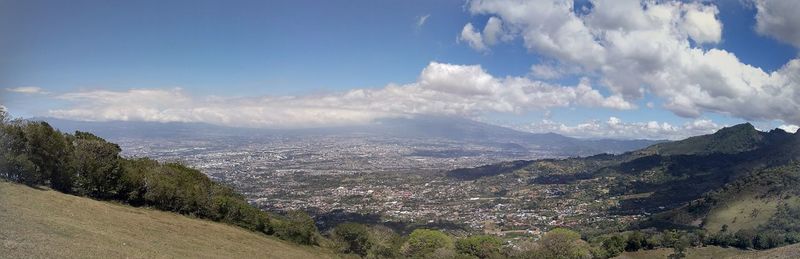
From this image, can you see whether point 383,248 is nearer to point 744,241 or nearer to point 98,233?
point 98,233

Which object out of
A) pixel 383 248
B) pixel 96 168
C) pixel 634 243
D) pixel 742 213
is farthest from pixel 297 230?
pixel 742 213

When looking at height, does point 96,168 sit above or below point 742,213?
above

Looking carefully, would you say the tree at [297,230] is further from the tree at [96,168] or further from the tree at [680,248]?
the tree at [680,248]

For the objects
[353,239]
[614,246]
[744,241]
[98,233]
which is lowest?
[614,246]

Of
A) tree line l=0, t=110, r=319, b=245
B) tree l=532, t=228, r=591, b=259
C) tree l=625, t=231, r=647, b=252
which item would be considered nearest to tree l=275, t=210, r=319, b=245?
tree line l=0, t=110, r=319, b=245

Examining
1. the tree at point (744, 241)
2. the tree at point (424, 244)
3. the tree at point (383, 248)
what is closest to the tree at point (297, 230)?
the tree at point (383, 248)

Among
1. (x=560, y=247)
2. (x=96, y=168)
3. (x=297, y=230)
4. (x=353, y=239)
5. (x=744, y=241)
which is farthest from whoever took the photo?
(x=744, y=241)
